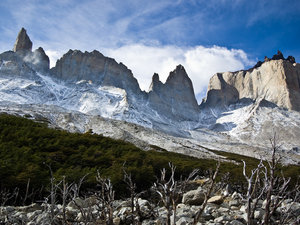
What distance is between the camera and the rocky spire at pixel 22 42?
148m

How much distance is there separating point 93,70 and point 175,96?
156ft

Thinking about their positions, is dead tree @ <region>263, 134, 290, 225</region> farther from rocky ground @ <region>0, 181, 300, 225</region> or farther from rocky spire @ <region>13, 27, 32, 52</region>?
rocky spire @ <region>13, 27, 32, 52</region>

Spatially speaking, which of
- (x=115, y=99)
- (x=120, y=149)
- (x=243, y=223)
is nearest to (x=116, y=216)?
(x=243, y=223)

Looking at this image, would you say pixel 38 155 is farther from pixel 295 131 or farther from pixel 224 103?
pixel 224 103

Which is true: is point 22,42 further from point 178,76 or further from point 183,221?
point 183,221

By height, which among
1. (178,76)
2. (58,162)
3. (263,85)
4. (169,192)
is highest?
(178,76)

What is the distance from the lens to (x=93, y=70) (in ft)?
483

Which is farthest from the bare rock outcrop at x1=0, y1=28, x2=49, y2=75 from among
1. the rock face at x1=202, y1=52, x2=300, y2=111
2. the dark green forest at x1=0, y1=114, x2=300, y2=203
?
the dark green forest at x1=0, y1=114, x2=300, y2=203

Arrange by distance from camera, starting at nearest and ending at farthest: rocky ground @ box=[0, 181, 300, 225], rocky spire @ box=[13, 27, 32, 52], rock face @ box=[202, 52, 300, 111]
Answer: rocky ground @ box=[0, 181, 300, 225]
rock face @ box=[202, 52, 300, 111]
rocky spire @ box=[13, 27, 32, 52]

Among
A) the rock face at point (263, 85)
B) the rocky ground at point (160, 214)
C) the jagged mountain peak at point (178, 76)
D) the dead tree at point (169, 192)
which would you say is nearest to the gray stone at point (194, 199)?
the rocky ground at point (160, 214)

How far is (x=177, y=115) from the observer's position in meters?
148

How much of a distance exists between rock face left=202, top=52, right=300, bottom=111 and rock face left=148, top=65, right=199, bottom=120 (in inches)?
706

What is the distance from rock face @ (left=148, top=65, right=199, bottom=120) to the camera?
5699 inches

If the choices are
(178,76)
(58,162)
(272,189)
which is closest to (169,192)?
(272,189)
